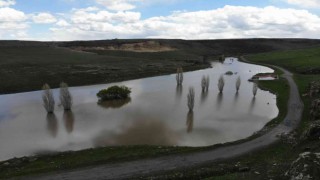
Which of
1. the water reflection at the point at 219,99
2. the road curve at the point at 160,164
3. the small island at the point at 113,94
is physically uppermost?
the small island at the point at 113,94

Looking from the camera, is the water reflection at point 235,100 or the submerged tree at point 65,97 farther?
the water reflection at point 235,100

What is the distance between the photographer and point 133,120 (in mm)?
58750

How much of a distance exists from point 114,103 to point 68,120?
16.1 m

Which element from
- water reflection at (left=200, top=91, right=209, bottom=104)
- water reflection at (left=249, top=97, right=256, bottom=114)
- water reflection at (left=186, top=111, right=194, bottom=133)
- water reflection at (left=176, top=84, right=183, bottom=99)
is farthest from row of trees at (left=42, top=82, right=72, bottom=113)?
A: water reflection at (left=249, top=97, right=256, bottom=114)

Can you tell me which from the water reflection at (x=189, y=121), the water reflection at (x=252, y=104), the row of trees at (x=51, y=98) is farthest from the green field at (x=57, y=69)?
the water reflection at (x=189, y=121)

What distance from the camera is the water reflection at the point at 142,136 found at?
151ft

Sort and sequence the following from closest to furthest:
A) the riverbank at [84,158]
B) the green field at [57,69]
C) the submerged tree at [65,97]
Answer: the riverbank at [84,158]
the submerged tree at [65,97]
the green field at [57,69]

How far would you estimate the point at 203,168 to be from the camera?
112 ft

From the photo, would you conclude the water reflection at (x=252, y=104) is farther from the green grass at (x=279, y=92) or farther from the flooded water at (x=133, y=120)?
the green grass at (x=279, y=92)

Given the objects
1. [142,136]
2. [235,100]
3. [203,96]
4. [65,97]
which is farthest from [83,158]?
[203,96]

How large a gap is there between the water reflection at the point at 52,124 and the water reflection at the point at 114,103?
11631mm

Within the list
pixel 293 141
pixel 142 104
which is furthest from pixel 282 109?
pixel 142 104

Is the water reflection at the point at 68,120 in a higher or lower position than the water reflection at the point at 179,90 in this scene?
lower

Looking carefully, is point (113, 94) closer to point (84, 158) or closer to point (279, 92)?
point (279, 92)
